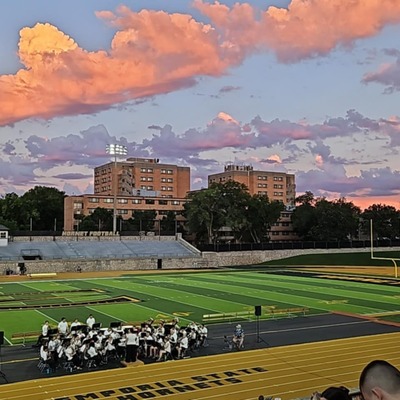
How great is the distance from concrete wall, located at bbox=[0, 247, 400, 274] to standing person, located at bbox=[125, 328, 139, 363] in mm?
52635

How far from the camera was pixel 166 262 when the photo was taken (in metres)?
79.4

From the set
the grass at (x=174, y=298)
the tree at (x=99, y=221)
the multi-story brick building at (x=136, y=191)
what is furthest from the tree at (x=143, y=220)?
the grass at (x=174, y=298)

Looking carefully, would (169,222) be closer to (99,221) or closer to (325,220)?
(99,221)

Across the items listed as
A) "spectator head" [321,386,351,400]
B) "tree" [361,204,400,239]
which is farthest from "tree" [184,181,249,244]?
"spectator head" [321,386,351,400]

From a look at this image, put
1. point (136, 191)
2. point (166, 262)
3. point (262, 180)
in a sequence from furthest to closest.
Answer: point (262, 180), point (136, 191), point (166, 262)

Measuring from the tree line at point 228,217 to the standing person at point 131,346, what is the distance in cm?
8828

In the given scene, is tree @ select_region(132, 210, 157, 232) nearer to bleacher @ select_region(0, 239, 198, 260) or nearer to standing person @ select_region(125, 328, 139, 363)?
bleacher @ select_region(0, 239, 198, 260)

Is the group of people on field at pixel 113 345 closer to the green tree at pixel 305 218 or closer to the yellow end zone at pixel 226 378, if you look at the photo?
the yellow end zone at pixel 226 378

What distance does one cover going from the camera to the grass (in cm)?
3203

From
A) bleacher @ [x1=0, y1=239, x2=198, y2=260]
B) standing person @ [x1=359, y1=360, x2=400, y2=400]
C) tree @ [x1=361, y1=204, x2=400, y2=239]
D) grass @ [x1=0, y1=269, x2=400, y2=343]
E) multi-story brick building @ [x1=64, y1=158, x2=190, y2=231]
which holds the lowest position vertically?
grass @ [x1=0, y1=269, x2=400, y2=343]

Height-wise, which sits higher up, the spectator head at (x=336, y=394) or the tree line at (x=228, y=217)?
the tree line at (x=228, y=217)

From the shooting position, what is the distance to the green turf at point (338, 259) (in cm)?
8000

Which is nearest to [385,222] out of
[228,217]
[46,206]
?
[228,217]

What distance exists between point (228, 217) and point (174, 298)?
69151 mm
